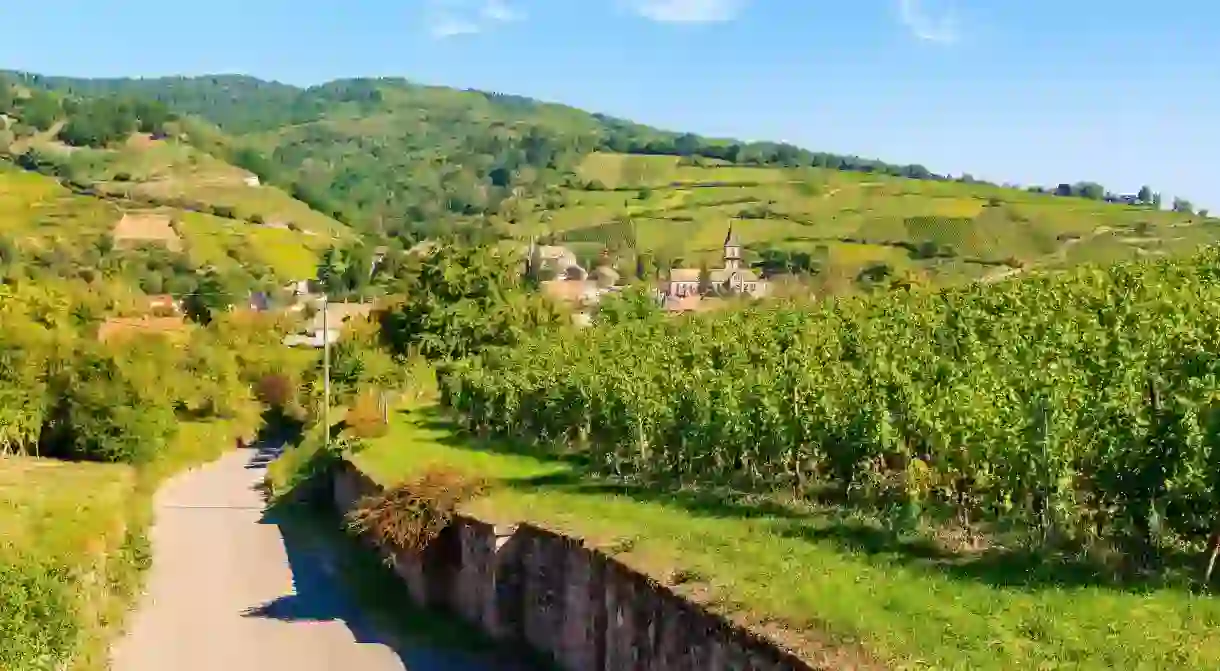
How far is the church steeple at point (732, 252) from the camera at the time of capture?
104 metres

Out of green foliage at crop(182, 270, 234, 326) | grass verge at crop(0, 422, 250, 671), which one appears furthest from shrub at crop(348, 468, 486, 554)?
green foliage at crop(182, 270, 234, 326)

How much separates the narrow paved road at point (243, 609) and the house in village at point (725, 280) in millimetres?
49033

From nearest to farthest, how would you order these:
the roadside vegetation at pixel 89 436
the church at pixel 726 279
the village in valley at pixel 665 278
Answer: the roadside vegetation at pixel 89 436 < the village in valley at pixel 665 278 < the church at pixel 726 279

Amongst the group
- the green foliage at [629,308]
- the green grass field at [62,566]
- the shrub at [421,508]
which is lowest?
the green grass field at [62,566]

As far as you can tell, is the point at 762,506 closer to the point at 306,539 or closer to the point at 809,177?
the point at 306,539

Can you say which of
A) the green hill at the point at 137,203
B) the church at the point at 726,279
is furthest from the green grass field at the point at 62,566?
the green hill at the point at 137,203

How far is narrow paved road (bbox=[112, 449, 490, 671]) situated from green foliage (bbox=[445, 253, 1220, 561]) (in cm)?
627

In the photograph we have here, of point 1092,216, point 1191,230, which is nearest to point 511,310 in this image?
point 1191,230

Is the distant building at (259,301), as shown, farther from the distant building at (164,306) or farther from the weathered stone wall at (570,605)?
the weathered stone wall at (570,605)

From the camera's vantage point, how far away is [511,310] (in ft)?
162

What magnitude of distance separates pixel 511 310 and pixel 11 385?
19.0m

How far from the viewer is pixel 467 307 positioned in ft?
163

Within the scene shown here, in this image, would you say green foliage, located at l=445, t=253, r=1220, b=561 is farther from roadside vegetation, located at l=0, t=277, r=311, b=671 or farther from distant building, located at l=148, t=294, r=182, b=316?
distant building, located at l=148, t=294, r=182, b=316

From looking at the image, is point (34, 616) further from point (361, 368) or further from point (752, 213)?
point (752, 213)
